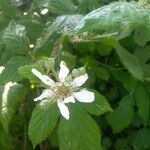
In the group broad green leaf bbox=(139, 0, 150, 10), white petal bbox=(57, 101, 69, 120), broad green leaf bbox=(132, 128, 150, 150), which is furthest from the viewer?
broad green leaf bbox=(132, 128, 150, 150)

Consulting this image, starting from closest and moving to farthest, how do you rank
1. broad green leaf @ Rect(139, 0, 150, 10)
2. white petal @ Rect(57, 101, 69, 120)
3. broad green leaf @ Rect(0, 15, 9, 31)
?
white petal @ Rect(57, 101, 69, 120) < broad green leaf @ Rect(139, 0, 150, 10) < broad green leaf @ Rect(0, 15, 9, 31)

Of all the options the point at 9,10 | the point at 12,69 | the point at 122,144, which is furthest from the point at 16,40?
the point at 122,144

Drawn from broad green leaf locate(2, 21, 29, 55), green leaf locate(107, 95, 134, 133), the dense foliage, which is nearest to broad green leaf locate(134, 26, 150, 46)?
the dense foliage

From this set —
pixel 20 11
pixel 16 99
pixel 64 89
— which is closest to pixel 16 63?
pixel 16 99

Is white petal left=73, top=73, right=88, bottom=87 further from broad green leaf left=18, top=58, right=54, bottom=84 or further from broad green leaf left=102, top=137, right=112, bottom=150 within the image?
broad green leaf left=102, top=137, right=112, bottom=150

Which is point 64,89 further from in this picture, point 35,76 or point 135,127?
point 135,127

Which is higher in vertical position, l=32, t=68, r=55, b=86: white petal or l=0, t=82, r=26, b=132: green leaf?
l=32, t=68, r=55, b=86: white petal

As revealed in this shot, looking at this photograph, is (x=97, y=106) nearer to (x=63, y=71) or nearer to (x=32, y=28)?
(x=63, y=71)
